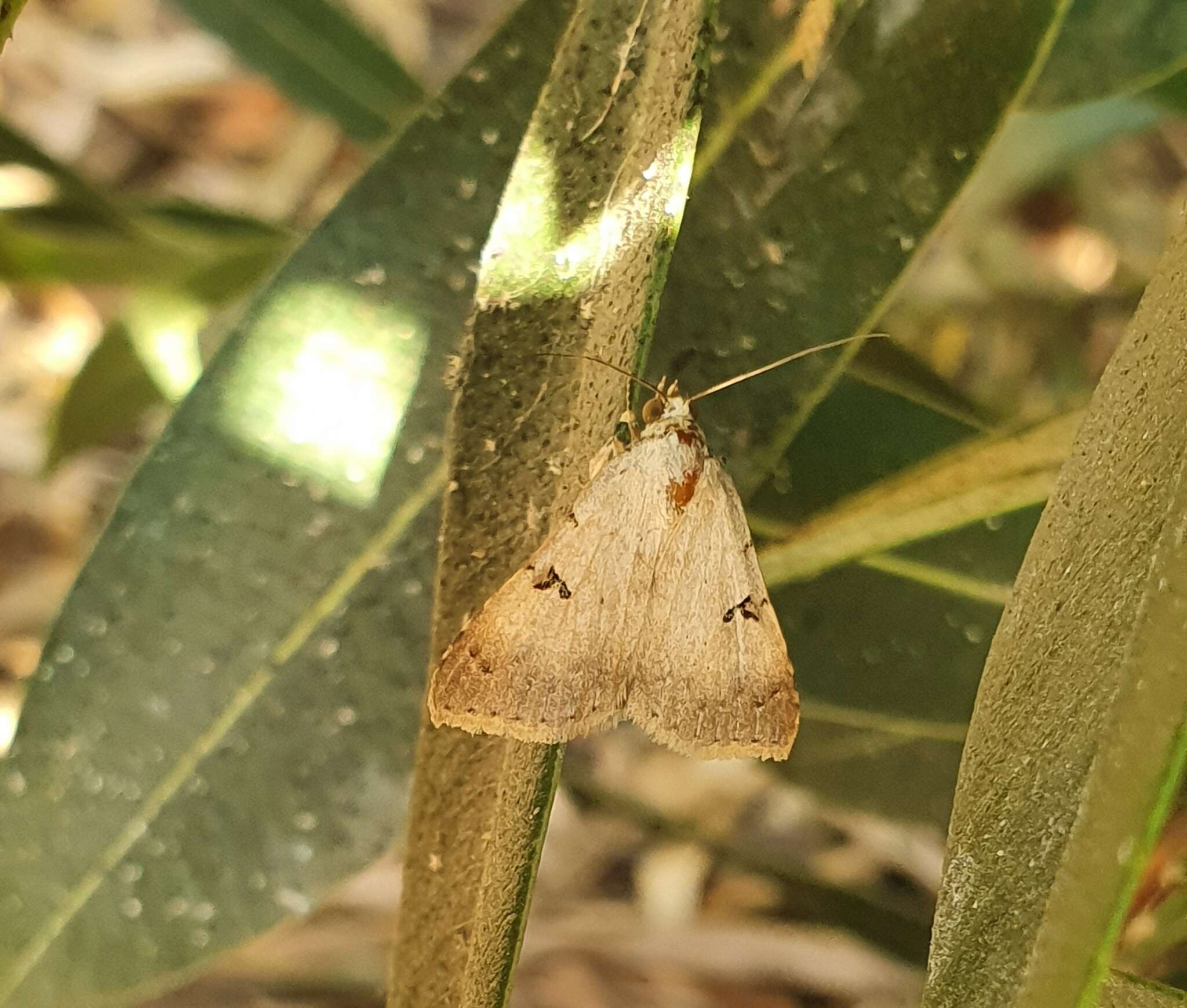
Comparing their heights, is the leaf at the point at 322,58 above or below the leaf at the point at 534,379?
above

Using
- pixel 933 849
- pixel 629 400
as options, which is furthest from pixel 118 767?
pixel 933 849

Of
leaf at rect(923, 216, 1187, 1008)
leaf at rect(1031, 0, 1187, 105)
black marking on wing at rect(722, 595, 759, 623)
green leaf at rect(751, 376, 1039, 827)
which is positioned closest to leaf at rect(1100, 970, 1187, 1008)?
leaf at rect(923, 216, 1187, 1008)

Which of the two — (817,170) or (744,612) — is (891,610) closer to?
(744,612)

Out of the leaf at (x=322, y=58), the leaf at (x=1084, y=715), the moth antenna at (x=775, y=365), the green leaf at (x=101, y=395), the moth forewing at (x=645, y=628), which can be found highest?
the leaf at (x=322, y=58)

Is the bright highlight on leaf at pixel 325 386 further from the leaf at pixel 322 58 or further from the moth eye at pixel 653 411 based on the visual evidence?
the leaf at pixel 322 58

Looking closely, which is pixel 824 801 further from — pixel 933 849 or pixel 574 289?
pixel 574 289

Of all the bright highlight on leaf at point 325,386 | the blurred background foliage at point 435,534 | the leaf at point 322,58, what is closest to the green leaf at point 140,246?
the blurred background foliage at point 435,534

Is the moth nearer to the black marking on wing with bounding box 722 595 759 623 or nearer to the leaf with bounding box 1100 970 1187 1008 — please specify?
the black marking on wing with bounding box 722 595 759 623

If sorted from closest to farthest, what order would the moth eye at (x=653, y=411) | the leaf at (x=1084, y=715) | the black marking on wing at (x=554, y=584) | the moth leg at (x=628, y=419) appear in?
1. the leaf at (x=1084, y=715)
2. the moth leg at (x=628, y=419)
3. the black marking on wing at (x=554, y=584)
4. the moth eye at (x=653, y=411)

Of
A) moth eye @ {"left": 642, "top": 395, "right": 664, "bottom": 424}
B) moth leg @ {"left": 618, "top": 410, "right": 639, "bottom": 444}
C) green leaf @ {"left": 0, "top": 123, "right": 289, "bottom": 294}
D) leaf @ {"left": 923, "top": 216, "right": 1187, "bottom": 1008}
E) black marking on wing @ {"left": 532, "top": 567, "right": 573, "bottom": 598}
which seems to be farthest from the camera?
green leaf @ {"left": 0, "top": 123, "right": 289, "bottom": 294}
